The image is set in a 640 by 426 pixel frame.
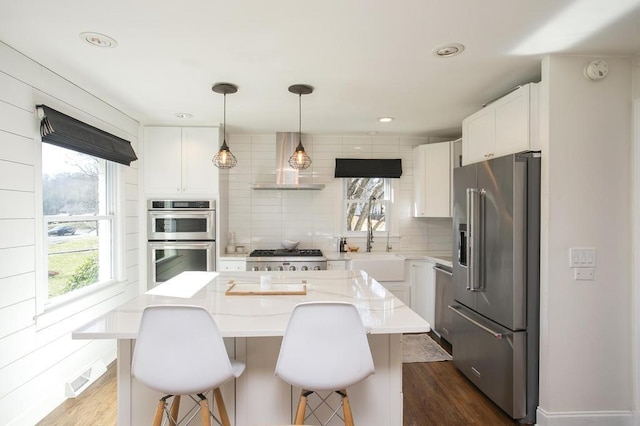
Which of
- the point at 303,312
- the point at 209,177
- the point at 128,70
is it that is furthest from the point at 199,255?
the point at 303,312

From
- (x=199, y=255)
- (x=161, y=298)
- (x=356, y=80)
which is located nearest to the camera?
(x=161, y=298)

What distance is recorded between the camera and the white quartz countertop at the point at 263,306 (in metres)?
1.53

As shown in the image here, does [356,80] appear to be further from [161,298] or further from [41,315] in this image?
[41,315]

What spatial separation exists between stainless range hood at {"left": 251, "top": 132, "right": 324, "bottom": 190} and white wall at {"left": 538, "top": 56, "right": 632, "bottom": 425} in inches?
98.6

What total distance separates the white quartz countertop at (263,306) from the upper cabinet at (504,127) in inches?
57.7

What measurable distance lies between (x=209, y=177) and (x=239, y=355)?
260cm

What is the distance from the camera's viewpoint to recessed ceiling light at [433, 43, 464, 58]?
6.81 feet

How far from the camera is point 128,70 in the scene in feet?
8.01

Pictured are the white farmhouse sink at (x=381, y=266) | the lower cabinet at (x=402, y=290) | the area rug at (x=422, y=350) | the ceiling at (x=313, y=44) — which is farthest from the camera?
the lower cabinet at (x=402, y=290)

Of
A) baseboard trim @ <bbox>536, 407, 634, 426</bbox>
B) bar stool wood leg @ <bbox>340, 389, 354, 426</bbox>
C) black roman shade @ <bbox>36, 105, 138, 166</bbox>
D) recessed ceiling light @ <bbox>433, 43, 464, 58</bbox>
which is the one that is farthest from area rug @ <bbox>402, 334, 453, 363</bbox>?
black roman shade @ <bbox>36, 105, 138, 166</bbox>

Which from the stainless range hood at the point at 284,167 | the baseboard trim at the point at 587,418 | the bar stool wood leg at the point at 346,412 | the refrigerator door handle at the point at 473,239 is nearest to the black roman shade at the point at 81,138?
the stainless range hood at the point at 284,167

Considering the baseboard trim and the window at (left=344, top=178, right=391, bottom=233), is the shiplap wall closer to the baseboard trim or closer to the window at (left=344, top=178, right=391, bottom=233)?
the window at (left=344, top=178, right=391, bottom=233)

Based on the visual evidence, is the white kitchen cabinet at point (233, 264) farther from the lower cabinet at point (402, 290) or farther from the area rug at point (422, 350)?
the area rug at point (422, 350)

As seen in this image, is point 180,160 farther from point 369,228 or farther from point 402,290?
point 402,290
